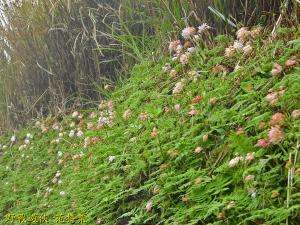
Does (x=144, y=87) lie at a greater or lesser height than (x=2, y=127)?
greater

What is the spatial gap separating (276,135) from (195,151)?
0.50 meters

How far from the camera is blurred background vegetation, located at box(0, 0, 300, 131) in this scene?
3551 millimetres

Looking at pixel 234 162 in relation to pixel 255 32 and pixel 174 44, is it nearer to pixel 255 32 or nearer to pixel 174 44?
pixel 255 32

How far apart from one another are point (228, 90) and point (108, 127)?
1297 mm

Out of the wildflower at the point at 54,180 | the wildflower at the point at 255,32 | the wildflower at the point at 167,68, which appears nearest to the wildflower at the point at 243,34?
the wildflower at the point at 255,32

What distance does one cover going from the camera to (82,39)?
506 centimetres

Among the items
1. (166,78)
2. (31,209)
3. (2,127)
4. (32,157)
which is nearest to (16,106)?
(2,127)

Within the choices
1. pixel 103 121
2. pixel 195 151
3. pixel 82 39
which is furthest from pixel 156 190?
pixel 82 39

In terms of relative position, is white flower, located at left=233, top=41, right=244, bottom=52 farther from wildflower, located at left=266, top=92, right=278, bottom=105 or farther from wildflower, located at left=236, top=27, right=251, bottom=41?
wildflower, located at left=266, top=92, right=278, bottom=105

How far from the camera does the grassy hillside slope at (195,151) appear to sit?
1.88 metres

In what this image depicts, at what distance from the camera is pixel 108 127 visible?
12.1 ft

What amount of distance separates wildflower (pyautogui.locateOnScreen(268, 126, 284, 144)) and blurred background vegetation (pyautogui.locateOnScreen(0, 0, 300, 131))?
1329mm

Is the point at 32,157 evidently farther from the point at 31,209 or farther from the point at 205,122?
the point at 205,122

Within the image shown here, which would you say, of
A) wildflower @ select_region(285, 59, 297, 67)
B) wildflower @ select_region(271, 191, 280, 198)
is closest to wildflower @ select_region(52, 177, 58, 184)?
wildflower @ select_region(285, 59, 297, 67)
